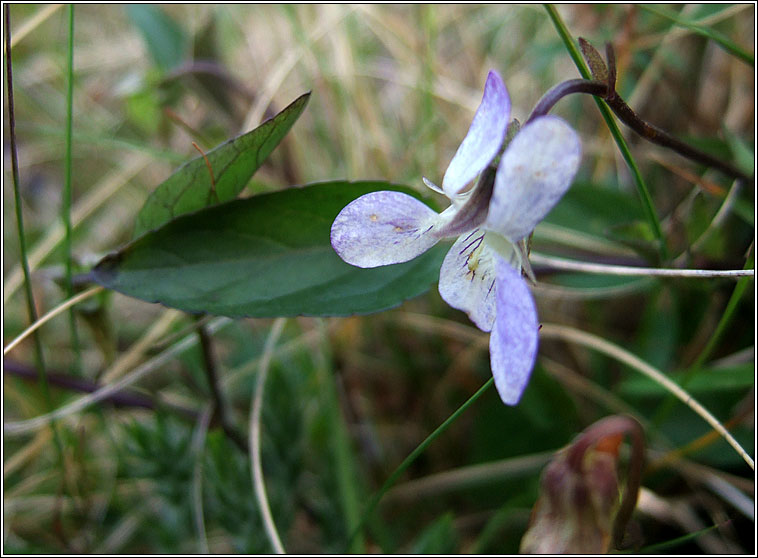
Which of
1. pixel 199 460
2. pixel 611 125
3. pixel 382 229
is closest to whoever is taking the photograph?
pixel 382 229

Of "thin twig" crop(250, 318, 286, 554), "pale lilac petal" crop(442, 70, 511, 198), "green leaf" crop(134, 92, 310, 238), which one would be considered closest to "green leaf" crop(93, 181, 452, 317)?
"green leaf" crop(134, 92, 310, 238)

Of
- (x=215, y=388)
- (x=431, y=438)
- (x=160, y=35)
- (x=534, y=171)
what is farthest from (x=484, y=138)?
(x=160, y=35)

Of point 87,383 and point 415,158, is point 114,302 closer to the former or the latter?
point 87,383

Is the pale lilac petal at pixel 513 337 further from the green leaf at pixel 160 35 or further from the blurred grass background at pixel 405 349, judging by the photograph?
the green leaf at pixel 160 35

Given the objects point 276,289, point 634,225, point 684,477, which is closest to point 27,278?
point 276,289

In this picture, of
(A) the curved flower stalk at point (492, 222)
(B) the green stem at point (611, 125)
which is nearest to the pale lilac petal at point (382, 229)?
(A) the curved flower stalk at point (492, 222)

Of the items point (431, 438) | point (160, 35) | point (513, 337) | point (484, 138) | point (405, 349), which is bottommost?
point (405, 349)

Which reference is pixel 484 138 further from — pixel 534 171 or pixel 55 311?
pixel 55 311
